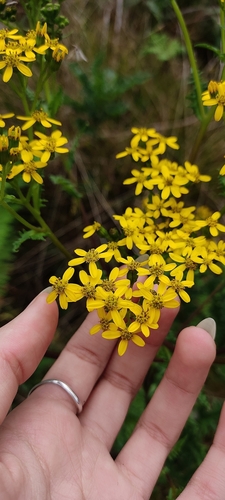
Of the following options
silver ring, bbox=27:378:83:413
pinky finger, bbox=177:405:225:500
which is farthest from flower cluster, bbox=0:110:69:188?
pinky finger, bbox=177:405:225:500

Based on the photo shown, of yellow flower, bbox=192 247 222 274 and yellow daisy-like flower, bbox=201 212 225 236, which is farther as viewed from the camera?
yellow daisy-like flower, bbox=201 212 225 236

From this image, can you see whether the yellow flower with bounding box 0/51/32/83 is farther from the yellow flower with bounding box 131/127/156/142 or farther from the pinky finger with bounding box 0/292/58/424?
the pinky finger with bounding box 0/292/58/424

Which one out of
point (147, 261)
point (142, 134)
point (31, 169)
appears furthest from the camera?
point (142, 134)

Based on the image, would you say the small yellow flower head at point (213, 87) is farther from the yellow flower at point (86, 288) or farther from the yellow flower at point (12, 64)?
the yellow flower at point (86, 288)

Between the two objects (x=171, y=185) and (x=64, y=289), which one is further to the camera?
(x=171, y=185)

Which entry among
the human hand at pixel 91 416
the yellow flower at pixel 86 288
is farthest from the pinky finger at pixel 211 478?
the yellow flower at pixel 86 288

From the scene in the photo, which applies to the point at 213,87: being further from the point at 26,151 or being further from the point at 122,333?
the point at 122,333

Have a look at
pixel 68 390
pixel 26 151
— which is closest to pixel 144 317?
pixel 68 390
